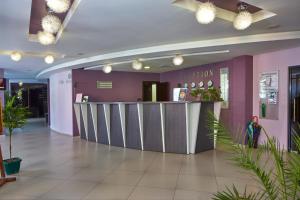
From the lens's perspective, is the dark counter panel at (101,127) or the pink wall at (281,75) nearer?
the pink wall at (281,75)

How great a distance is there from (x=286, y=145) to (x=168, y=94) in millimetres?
5261

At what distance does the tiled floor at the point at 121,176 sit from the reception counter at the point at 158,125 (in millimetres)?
300

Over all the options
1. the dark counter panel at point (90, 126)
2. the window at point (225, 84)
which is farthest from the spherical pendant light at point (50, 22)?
the window at point (225, 84)

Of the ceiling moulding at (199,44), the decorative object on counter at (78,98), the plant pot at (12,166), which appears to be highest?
the ceiling moulding at (199,44)

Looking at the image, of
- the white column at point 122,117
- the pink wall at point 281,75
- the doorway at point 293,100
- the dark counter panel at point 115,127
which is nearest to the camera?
the doorway at point 293,100

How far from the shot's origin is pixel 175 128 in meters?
5.46

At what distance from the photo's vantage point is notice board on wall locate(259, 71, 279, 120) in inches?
220

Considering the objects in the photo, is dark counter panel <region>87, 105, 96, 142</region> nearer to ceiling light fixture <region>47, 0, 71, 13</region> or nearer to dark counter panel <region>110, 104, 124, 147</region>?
dark counter panel <region>110, 104, 124, 147</region>

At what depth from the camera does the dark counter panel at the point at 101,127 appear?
6836mm

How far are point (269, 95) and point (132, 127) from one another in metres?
3.54

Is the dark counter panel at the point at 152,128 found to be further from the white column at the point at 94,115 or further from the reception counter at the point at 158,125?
the white column at the point at 94,115

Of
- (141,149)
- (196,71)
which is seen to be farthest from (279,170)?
(196,71)

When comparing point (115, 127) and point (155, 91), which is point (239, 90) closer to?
point (115, 127)

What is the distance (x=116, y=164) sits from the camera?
15.4ft
